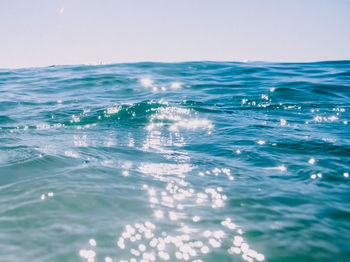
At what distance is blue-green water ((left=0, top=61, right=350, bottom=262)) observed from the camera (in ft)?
7.06

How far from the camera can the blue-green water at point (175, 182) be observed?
215cm

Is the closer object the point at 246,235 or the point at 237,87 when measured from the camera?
the point at 246,235

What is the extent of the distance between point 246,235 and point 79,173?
2.26m

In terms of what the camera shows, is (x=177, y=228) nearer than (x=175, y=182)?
Yes

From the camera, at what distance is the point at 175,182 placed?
3.33m

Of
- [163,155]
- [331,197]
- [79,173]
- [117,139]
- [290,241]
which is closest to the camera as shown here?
[290,241]

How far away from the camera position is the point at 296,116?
699 centimetres

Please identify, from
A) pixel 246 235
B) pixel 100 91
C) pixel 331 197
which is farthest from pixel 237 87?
pixel 246 235

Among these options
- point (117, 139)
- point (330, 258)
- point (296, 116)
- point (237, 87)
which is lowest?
point (330, 258)

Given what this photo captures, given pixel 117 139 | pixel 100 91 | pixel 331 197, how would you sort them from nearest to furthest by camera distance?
pixel 331 197, pixel 117 139, pixel 100 91

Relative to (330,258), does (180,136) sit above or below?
above

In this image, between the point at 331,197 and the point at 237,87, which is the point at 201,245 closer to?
the point at 331,197

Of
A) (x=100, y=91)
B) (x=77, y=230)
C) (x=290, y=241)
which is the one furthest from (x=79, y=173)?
(x=100, y=91)

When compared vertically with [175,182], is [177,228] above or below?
below
